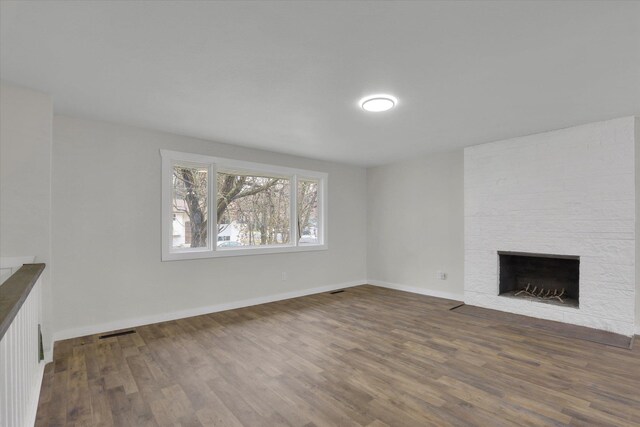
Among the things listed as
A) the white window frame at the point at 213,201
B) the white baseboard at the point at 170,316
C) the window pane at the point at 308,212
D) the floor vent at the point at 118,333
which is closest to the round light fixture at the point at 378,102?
the white window frame at the point at 213,201

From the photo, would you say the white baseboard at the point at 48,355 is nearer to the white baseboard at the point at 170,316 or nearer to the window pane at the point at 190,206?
the white baseboard at the point at 170,316

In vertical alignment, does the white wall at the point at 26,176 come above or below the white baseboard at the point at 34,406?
above

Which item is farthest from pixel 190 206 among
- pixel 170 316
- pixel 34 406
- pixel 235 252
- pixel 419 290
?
pixel 419 290

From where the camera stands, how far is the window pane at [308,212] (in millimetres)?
5637


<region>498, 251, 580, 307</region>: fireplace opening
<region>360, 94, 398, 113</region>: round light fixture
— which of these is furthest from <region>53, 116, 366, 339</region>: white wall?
<region>498, 251, 580, 307</region>: fireplace opening

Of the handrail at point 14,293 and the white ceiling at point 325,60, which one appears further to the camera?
the white ceiling at point 325,60

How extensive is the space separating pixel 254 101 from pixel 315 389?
2537mm

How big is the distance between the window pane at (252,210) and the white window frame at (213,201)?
11cm

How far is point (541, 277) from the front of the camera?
14.4 feet

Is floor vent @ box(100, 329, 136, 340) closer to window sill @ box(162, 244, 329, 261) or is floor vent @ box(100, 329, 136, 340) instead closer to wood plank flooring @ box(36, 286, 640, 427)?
wood plank flooring @ box(36, 286, 640, 427)

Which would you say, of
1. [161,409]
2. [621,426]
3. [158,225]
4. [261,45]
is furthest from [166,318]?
[621,426]

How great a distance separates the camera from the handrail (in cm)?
122

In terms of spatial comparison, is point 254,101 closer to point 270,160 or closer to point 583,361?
point 270,160

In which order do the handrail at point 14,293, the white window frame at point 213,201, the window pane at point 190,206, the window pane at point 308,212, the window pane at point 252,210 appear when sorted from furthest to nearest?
the window pane at point 308,212 → the window pane at point 252,210 → the window pane at point 190,206 → the white window frame at point 213,201 → the handrail at point 14,293
